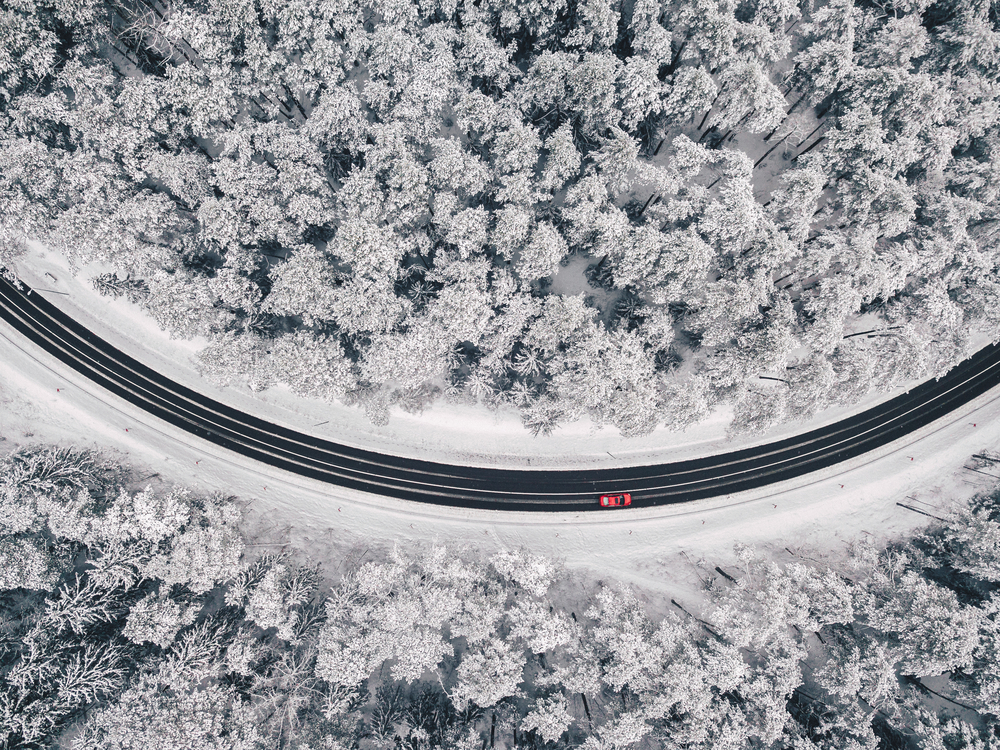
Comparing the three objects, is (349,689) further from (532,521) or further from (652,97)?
(652,97)

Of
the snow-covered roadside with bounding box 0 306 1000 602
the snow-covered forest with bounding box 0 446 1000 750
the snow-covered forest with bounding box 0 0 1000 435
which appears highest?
the snow-covered forest with bounding box 0 0 1000 435

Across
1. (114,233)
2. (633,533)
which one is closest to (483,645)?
(633,533)

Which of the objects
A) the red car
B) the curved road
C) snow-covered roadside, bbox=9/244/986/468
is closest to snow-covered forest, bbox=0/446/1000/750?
the curved road

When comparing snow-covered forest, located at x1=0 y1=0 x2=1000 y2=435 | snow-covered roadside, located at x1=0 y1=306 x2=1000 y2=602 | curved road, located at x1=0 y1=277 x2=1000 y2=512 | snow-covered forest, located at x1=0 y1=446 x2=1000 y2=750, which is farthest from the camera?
curved road, located at x1=0 y1=277 x2=1000 y2=512

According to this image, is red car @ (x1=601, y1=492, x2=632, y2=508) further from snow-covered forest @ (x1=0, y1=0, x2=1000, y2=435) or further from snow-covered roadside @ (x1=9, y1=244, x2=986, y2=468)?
snow-covered forest @ (x1=0, y1=0, x2=1000, y2=435)

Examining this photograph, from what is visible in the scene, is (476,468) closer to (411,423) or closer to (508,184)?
(411,423)

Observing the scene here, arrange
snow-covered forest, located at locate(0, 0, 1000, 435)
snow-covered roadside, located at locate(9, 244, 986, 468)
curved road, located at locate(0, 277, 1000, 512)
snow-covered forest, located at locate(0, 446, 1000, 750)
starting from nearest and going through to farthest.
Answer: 1. snow-covered forest, located at locate(0, 0, 1000, 435)
2. snow-covered forest, located at locate(0, 446, 1000, 750)
3. snow-covered roadside, located at locate(9, 244, 986, 468)
4. curved road, located at locate(0, 277, 1000, 512)

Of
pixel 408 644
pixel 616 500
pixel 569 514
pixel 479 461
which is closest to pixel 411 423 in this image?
pixel 479 461
